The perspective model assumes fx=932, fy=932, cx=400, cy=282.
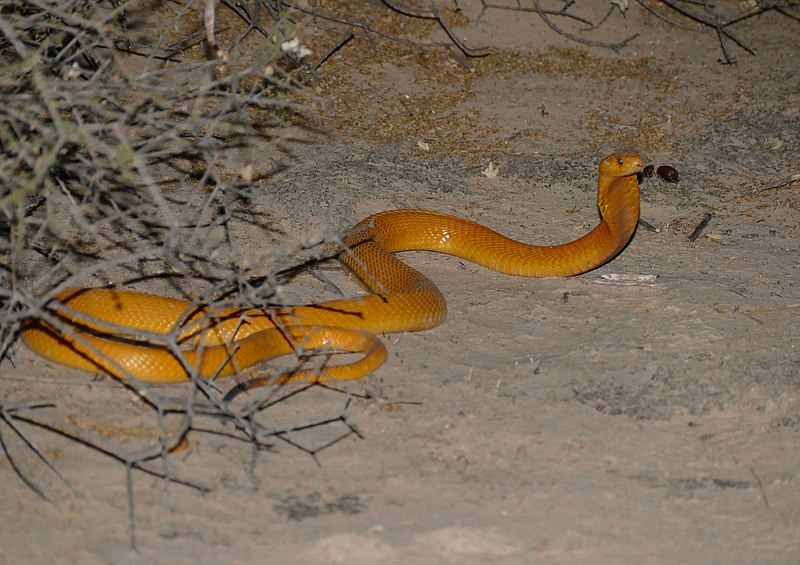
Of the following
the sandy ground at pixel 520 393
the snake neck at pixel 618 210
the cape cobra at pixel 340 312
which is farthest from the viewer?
the snake neck at pixel 618 210

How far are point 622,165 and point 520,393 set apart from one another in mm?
1629

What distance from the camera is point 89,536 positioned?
3.31 metres

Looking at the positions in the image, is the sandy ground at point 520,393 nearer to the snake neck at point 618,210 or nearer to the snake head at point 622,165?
the snake neck at point 618,210

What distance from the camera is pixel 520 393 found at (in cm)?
441

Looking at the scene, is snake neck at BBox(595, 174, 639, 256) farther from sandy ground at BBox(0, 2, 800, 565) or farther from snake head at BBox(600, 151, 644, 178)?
sandy ground at BBox(0, 2, 800, 565)

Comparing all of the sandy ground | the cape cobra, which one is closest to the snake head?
the cape cobra

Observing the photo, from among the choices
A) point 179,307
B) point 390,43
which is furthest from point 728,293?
point 390,43

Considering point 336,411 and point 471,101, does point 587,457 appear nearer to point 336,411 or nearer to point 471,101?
point 336,411

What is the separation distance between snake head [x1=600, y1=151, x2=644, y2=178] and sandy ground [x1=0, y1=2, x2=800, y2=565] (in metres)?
0.68

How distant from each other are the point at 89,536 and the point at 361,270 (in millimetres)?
2584

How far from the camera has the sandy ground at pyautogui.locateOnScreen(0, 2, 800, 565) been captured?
3449 millimetres

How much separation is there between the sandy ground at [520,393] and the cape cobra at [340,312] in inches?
4.8

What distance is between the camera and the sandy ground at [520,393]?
3.45 metres

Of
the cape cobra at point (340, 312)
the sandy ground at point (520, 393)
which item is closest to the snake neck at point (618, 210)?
the cape cobra at point (340, 312)
